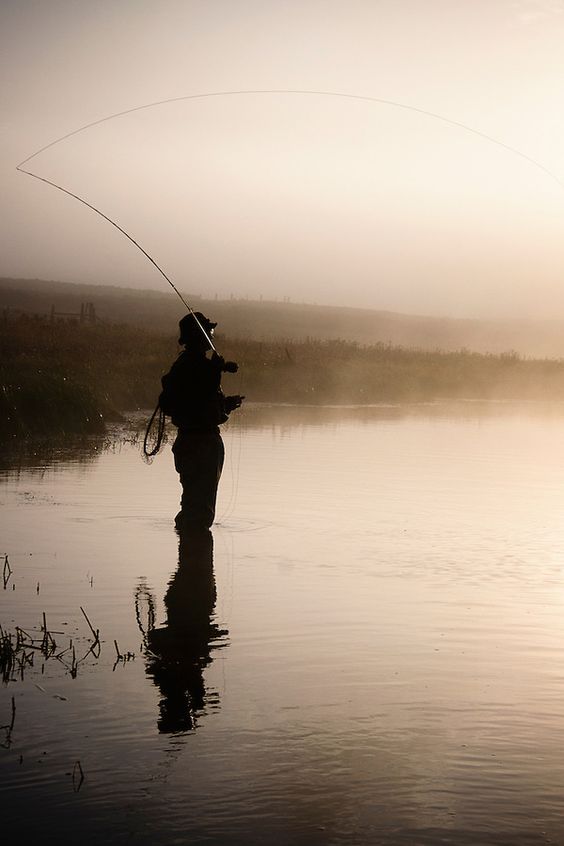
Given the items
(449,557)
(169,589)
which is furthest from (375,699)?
(449,557)

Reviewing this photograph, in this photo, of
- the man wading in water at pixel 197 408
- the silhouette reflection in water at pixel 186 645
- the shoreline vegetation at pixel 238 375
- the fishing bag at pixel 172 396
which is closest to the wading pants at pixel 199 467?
the man wading in water at pixel 197 408

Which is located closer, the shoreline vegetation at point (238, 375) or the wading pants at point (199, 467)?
the wading pants at point (199, 467)

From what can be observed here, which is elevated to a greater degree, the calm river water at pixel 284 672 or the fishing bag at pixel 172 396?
the fishing bag at pixel 172 396

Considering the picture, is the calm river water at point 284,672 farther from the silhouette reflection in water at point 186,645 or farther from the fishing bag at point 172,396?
the fishing bag at point 172,396

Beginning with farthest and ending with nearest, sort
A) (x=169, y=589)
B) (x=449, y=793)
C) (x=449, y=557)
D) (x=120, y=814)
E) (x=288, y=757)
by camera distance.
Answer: (x=449, y=557) → (x=169, y=589) → (x=288, y=757) → (x=449, y=793) → (x=120, y=814)

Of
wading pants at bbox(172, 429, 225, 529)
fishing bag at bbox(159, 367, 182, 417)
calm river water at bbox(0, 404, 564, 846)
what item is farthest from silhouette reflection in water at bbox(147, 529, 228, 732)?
fishing bag at bbox(159, 367, 182, 417)

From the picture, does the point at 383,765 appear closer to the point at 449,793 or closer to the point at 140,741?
the point at 449,793

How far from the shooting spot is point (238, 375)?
1518 inches

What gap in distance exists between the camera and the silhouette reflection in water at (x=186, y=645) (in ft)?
20.3

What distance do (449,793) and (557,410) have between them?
3587cm

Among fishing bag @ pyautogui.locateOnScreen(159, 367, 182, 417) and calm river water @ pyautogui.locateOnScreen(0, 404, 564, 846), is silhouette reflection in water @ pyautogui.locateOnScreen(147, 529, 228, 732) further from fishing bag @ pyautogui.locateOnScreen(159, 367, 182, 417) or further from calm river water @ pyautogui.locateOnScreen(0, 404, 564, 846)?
fishing bag @ pyautogui.locateOnScreen(159, 367, 182, 417)

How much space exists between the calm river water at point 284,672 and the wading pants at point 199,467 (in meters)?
0.30

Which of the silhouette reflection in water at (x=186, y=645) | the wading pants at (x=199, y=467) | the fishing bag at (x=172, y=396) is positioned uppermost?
the fishing bag at (x=172, y=396)

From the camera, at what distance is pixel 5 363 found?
81.3 ft
